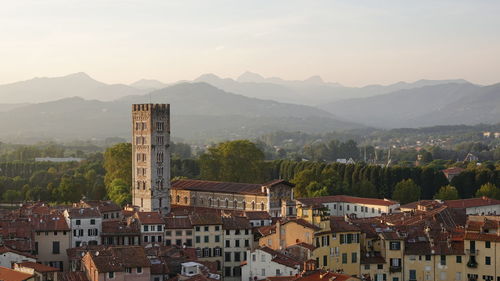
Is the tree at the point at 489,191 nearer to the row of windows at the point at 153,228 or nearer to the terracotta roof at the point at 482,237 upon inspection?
the terracotta roof at the point at 482,237

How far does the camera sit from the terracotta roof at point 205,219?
2559 inches

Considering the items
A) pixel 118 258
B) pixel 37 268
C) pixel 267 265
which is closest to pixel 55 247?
pixel 37 268

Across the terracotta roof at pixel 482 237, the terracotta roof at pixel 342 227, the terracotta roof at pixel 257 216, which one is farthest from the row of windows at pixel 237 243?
the terracotta roof at pixel 482 237

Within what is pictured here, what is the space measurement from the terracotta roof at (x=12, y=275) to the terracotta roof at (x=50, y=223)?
40.1 feet

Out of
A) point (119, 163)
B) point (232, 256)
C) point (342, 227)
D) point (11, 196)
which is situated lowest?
point (232, 256)

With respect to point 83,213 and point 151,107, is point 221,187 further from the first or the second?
point 83,213

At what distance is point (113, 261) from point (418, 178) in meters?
65.7

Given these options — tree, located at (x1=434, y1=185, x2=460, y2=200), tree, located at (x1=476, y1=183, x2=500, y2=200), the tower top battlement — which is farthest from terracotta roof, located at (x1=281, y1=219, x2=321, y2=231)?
tree, located at (x1=476, y1=183, x2=500, y2=200)

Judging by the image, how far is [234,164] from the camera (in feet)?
375

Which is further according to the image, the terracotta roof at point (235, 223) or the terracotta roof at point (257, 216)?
the terracotta roof at point (257, 216)

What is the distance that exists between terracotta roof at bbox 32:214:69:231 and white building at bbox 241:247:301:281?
15369 mm

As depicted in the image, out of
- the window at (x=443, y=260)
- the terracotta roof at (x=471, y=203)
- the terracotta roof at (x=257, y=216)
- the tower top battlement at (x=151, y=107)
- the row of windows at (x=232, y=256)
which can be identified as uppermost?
the tower top battlement at (x=151, y=107)

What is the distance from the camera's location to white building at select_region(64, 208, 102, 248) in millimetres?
63281

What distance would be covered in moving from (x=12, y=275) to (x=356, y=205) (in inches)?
1943
